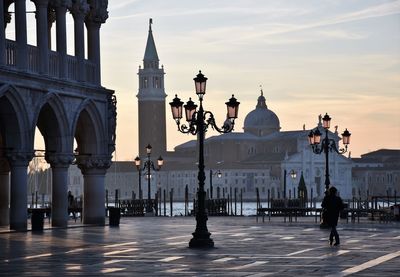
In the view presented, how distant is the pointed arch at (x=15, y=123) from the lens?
133 ft

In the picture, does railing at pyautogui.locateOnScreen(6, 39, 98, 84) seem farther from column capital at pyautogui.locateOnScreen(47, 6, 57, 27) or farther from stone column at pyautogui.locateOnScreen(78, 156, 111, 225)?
stone column at pyautogui.locateOnScreen(78, 156, 111, 225)

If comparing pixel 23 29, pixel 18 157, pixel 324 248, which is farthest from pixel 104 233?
pixel 324 248

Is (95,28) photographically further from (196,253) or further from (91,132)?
(196,253)

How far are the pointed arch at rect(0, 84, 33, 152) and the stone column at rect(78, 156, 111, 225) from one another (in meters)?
5.09

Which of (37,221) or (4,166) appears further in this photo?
(4,166)

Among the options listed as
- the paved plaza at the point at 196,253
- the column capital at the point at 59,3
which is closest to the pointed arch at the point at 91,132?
the column capital at the point at 59,3

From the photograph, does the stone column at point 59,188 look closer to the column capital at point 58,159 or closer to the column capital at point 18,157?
the column capital at point 58,159

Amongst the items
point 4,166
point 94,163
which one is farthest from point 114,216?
point 4,166

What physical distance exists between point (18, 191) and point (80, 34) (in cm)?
653

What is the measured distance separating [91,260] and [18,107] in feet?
50.2

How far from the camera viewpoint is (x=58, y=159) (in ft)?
143

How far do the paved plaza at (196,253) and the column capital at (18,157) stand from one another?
2.34 meters

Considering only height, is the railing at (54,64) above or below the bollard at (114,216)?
above

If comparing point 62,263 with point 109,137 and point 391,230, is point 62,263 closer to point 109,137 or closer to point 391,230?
point 391,230
